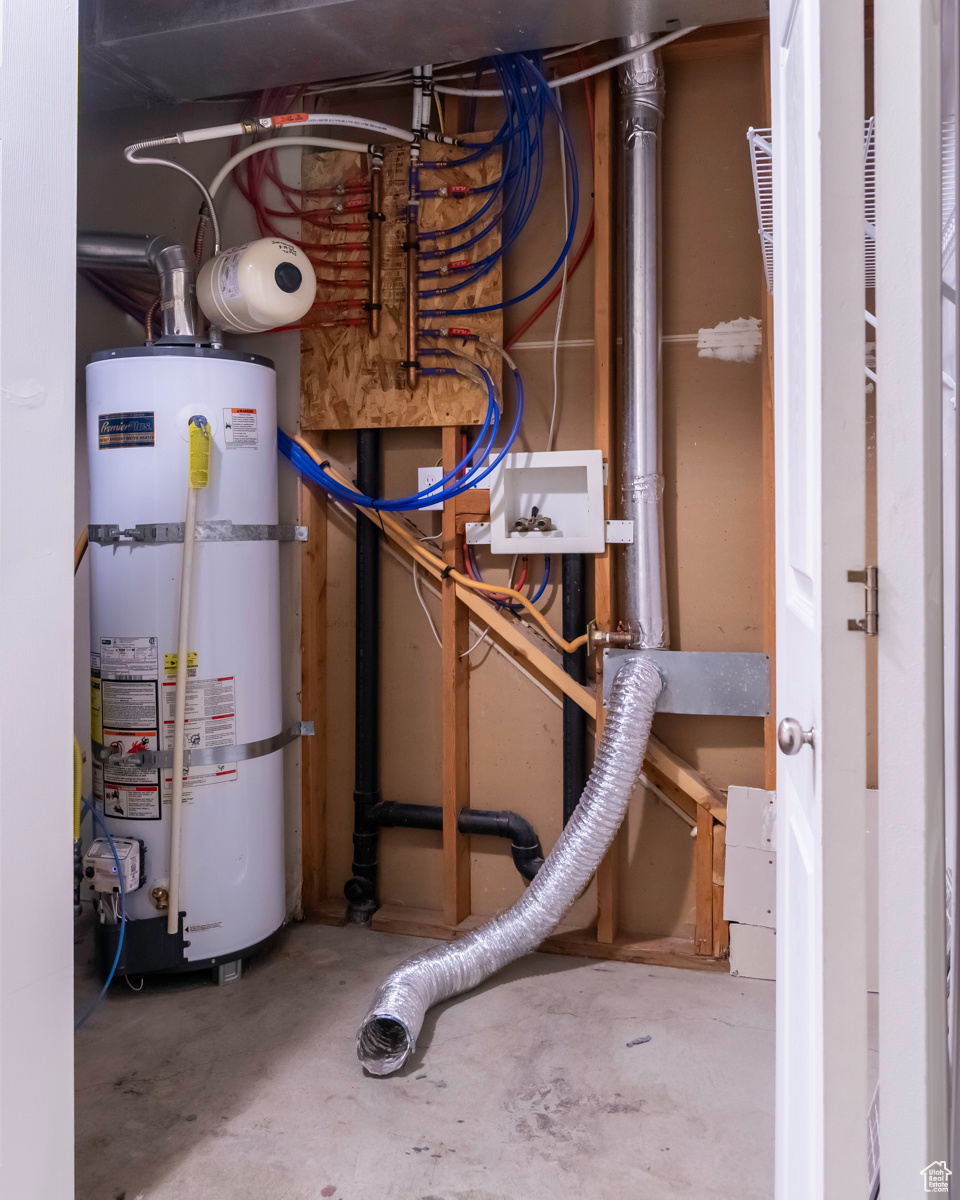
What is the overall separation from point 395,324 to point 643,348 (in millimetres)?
726

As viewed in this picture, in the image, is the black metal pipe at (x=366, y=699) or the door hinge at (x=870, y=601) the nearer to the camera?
the door hinge at (x=870, y=601)

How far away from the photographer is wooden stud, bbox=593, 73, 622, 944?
230 centimetres

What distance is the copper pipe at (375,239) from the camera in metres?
2.48

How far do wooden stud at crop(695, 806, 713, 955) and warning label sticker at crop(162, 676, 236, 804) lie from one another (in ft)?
3.99

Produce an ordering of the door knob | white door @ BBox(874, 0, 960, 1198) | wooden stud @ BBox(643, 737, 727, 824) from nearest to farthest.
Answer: white door @ BBox(874, 0, 960, 1198), the door knob, wooden stud @ BBox(643, 737, 727, 824)

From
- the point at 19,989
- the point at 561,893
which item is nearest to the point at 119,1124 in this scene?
the point at 19,989

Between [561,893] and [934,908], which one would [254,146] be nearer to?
[561,893]

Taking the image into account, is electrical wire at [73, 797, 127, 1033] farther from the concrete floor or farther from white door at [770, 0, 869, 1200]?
white door at [770, 0, 869, 1200]

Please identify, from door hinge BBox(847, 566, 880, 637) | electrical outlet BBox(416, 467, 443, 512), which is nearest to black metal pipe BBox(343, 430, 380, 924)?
electrical outlet BBox(416, 467, 443, 512)

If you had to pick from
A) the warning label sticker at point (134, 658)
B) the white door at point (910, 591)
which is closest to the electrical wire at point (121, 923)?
the warning label sticker at point (134, 658)

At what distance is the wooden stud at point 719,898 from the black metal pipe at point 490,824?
478 millimetres

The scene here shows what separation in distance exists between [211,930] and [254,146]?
2.05 metres

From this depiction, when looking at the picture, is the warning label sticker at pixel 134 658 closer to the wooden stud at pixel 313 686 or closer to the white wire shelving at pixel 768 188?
the wooden stud at pixel 313 686

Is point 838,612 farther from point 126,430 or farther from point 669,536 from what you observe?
point 126,430
